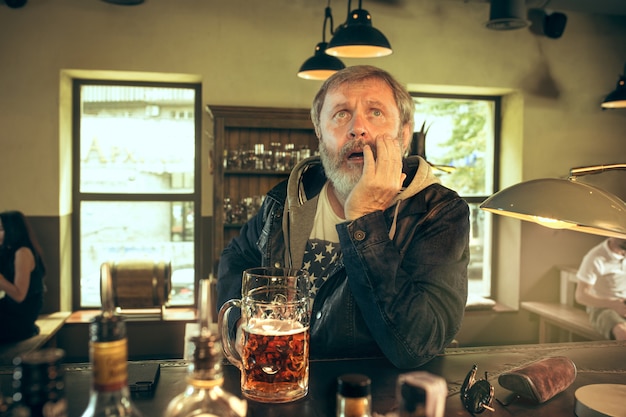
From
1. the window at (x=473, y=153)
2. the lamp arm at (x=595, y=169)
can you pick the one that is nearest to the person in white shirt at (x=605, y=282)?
the window at (x=473, y=153)

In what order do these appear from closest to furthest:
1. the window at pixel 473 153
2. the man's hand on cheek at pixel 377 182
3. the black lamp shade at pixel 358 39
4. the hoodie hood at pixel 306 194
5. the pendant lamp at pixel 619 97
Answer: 1. the man's hand on cheek at pixel 377 182
2. the hoodie hood at pixel 306 194
3. the black lamp shade at pixel 358 39
4. the pendant lamp at pixel 619 97
5. the window at pixel 473 153

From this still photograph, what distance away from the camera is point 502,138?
18.6 ft

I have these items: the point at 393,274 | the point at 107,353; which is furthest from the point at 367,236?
the point at 107,353

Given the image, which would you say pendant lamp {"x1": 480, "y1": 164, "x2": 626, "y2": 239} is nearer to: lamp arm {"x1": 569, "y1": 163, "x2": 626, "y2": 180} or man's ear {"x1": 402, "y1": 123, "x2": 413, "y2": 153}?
lamp arm {"x1": 569, "y1": 163, "x2": 626, "y2": 180}

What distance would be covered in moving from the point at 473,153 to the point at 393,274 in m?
4.66

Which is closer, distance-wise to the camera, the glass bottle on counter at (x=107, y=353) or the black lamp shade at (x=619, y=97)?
the glass bottle on counter at (x=107, y=353)

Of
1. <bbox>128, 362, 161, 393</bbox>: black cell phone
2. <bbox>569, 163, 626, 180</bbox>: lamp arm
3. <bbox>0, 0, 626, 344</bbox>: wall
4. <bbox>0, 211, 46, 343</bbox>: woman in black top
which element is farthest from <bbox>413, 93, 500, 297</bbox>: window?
<bbox>128, 362, 161, 393</bbox>: black cell phone

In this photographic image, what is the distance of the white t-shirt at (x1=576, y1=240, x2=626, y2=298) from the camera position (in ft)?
14.0

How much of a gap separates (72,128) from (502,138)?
383 centimetres

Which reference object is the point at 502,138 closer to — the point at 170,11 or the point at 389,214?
the point at 170,11

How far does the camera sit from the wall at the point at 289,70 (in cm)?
469

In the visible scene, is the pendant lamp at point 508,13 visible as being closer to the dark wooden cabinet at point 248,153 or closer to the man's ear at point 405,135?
the dark wooden cabinet at point 248,153

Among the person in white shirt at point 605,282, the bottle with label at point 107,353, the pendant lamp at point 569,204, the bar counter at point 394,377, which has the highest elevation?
the pendant lamp at point 569,204

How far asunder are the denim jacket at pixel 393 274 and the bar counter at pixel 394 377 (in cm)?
8
